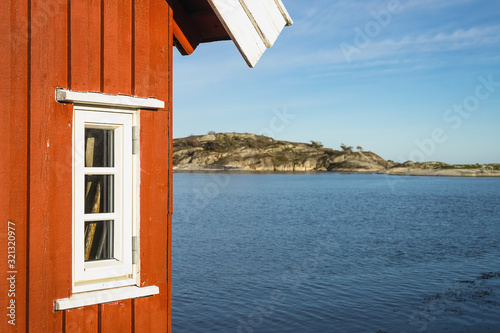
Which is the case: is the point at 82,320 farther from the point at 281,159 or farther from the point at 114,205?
the point at 281,159

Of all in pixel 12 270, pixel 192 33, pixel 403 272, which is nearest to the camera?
pixel 12 270

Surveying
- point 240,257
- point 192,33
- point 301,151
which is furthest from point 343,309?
point 301,151

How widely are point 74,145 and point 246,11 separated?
6.93 feet

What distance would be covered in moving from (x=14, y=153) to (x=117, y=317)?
1.68 m

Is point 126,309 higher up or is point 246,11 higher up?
point 246,11

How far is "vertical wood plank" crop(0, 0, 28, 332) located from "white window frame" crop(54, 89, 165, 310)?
0.31m

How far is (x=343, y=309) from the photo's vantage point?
13.4 m

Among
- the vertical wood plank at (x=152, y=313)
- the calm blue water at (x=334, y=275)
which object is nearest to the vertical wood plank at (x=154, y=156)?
the vertical wood plank at (x=152, y=313)

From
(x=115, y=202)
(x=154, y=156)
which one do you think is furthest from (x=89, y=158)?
(x=154, y=156)

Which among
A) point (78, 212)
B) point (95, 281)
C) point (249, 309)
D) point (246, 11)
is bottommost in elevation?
point (249, 309)

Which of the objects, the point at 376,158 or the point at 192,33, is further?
the point at 376,158

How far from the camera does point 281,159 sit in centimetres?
15538

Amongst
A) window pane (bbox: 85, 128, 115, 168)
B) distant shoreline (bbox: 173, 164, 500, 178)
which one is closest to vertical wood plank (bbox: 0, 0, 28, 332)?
window pane (bbox: 85, 128, 115, 168)

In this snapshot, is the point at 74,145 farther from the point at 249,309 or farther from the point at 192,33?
the point at 249,309
